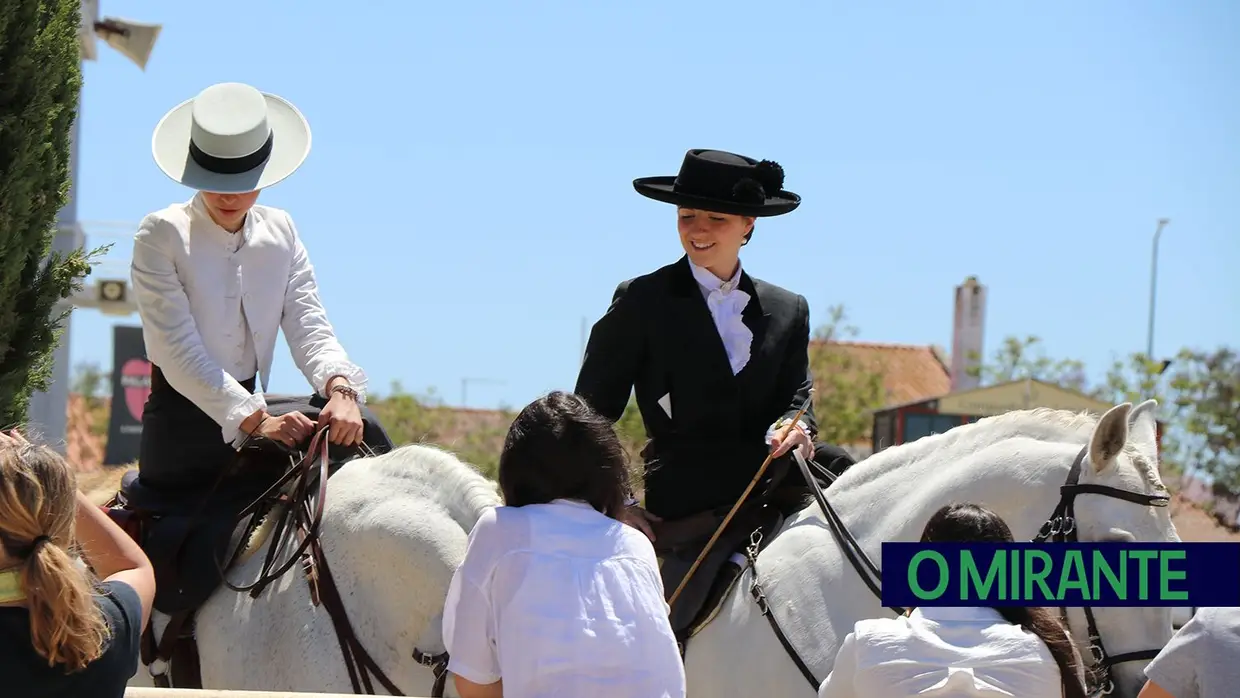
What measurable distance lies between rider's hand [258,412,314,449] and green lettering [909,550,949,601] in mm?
2518

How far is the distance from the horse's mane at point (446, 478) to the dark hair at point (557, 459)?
159 centimetres

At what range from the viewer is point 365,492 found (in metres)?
5.08

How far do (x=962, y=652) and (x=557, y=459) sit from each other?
3.05ft

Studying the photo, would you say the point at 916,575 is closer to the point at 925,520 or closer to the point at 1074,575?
the point at 1074,575

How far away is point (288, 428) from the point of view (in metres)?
5.16

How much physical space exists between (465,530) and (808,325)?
1.48 metres

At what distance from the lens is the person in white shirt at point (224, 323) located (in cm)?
520

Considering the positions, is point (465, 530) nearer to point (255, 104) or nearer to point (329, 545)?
point (329, 545)

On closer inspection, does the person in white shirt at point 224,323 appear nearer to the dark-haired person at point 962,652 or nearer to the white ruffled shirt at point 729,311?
the white ruffled shirt at point 729,311

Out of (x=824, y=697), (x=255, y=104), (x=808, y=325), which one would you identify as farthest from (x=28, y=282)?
(x=824, y=697)

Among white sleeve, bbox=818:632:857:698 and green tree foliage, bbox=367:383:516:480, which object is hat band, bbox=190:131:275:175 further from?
green tree foliage, bbox=367:383:516:480

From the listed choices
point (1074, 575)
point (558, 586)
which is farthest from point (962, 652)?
point (558, 586)

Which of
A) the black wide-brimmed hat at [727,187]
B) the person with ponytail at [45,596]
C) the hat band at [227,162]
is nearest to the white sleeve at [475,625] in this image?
the person with ponytail at [45,596]

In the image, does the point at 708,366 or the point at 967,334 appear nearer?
the point at 708,366
